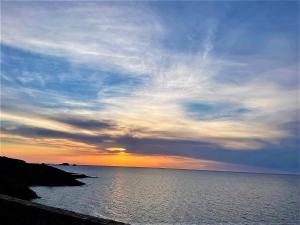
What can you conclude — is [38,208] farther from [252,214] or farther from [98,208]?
[252,214]

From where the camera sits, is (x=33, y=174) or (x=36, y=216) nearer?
(x=36, y=216)

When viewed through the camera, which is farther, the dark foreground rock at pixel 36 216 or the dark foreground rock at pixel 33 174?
the dark foreground rock at pixel 33 174

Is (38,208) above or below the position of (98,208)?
above

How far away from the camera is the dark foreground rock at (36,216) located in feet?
27.9

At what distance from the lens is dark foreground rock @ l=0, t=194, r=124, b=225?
849 cm

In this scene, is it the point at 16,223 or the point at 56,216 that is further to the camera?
the point at 16,223

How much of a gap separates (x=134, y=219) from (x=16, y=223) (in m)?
34.2

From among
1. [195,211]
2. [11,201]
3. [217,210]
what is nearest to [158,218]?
[195,211]

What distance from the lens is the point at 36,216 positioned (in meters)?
9.49

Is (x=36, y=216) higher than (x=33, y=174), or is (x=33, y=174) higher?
(x=36, y=216)

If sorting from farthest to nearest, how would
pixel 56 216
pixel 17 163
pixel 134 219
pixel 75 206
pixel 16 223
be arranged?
pixel 17 163 < pixel 75 206 < pixel 134 219 < pixel 16 223 < pixel 56 216

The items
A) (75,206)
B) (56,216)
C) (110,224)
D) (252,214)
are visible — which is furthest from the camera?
(252,214)

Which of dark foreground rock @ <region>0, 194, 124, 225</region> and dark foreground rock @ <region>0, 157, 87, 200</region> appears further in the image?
dark foreground rock @ <region>0, 157, 87, 200</region>

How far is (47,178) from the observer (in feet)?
266
